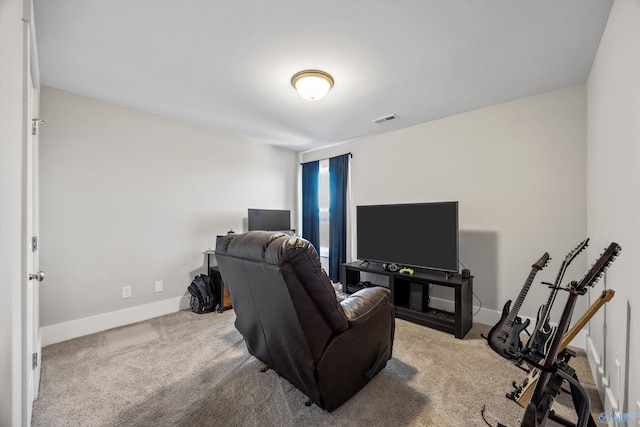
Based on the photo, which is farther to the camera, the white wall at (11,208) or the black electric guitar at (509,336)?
the black electric guitar at (509,336)

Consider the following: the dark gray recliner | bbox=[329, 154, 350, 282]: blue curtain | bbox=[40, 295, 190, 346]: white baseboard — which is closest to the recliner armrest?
the dark gray recliner

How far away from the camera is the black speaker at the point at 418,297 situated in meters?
3.07

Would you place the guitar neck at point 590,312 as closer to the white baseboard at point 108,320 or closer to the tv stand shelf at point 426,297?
the tv stand shelf at point 426,297

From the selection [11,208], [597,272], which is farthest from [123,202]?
[597,272]

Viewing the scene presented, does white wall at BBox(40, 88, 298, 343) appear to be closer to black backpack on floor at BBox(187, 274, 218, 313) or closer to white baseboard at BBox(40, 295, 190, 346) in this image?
white baseboard at BBox(40, 295, 190, 346)

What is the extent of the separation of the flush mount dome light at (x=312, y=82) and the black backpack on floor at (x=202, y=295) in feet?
8.41

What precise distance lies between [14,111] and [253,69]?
5.14 ft

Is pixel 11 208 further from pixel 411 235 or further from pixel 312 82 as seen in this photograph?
pixel 411 235

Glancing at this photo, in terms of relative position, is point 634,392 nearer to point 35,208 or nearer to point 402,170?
point 402,170

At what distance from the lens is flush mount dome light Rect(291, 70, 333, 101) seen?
226 centimetres

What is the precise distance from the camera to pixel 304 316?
→ 4.66 feet

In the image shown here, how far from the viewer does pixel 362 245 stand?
146 inches

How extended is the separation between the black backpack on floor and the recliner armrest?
2.22m

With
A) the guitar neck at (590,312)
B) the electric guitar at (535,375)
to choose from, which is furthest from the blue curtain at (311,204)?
the guitar neck at (590,312)
